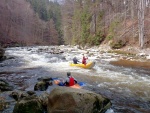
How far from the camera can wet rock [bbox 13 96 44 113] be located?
6758 millimetres

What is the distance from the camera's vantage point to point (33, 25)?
77.5 m

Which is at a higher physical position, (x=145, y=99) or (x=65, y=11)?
(x=65, y=11)

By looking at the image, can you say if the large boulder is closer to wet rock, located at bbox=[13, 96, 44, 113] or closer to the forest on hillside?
wet rock, located at bbox=[13, 96, 44, 113]

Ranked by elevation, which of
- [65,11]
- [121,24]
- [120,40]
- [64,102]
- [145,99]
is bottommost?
[145,99]

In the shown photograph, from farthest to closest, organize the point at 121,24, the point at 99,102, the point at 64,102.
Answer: the point at 121,24 → the point at 99,102 → the point at 64,102

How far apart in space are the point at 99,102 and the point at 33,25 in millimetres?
73418

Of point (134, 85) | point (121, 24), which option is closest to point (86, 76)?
point (134, 85)

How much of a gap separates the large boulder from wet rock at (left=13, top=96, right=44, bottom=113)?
0.38 metres

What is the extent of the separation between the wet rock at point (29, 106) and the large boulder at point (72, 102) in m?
0.38

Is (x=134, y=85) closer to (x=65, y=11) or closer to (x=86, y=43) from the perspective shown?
(x=86, y=43)

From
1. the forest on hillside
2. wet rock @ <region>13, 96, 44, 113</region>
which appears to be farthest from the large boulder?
the forest on hillside

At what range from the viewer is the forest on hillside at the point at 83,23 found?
31.2m

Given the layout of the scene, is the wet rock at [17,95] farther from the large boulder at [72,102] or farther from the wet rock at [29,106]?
the large boulder at [72,102]

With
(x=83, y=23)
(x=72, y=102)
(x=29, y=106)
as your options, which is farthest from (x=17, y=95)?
(x=83, y=23)
